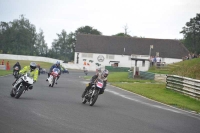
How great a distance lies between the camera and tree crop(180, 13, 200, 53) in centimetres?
10268

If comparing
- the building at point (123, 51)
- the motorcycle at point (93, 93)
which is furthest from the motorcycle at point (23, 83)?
the building at point (123, 51)

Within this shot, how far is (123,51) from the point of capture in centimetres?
9262

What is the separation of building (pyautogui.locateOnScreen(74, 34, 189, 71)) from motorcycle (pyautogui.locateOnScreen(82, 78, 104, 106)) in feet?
242

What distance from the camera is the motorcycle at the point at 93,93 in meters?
16.2

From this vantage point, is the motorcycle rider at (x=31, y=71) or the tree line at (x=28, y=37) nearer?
the motorcycle rider at (x=31, y=71)

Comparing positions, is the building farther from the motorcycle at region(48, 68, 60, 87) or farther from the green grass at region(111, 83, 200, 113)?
the motorcycle at region(48, 68, 60, 87)

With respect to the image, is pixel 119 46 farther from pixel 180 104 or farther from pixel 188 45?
pixel 180 104

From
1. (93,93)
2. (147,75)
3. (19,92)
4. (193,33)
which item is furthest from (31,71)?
(193,33)

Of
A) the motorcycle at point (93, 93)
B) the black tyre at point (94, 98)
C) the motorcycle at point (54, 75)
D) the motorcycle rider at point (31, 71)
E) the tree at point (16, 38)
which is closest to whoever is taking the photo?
the motorcycle at point (93, 93)

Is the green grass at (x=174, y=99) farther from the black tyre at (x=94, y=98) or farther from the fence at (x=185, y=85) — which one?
the black tyre at (x=94, y=98)

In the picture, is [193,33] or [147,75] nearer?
[147,75]

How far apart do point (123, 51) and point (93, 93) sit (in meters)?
76.5

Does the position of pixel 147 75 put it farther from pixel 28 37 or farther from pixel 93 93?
→ pixel 28 37

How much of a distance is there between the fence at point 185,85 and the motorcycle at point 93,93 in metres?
8.92
